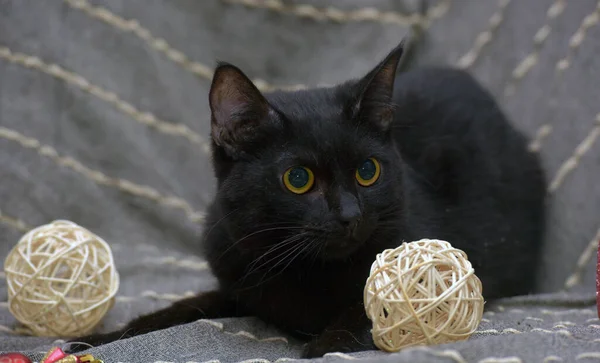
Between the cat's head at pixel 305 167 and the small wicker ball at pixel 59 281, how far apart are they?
0.30 metres

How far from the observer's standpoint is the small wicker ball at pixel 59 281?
4.61 ft

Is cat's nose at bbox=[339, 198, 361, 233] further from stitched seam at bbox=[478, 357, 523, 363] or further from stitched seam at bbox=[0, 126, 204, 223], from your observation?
stitched seam at bbox=[0, 126, 204, 223]

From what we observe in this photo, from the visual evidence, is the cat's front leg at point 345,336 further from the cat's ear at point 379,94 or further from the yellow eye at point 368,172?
the cat's ear at point 379,94

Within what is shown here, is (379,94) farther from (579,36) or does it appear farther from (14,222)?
(14,222)

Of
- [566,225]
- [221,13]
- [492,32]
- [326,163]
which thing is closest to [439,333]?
[326,163]

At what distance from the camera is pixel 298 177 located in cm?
124

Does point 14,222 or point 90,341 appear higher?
point 14,222

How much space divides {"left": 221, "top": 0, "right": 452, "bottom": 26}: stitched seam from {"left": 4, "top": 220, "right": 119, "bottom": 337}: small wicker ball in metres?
1.00

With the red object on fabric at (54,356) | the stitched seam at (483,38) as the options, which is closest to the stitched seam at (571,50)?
the stitched seam at (483,38)

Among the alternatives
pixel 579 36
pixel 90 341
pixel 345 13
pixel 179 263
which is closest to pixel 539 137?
pixel 579 36

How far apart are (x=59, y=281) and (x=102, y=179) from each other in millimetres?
738

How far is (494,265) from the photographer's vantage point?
5.49 feet

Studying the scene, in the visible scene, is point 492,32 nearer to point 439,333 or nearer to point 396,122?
point 396,122

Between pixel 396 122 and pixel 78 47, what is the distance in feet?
3.07
